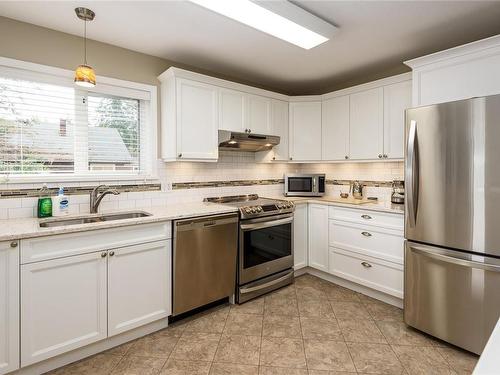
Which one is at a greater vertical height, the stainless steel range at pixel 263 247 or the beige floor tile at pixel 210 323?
the stainless steel range at pixel 263 247

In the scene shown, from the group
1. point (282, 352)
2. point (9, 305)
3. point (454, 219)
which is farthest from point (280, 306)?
point (9, 305)

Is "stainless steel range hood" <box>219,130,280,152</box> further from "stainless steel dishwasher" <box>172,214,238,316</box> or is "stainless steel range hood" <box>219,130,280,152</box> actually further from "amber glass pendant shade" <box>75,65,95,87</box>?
"amber glass pendant shade" <box>75,65,95,87</box>

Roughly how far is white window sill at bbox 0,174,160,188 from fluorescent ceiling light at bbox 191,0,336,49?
1.63 meters

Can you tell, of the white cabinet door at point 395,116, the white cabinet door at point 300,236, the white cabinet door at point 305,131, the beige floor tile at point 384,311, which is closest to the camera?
the beige floor tile at point 384,311

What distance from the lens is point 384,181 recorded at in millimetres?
3369

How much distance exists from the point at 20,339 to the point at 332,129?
343cm

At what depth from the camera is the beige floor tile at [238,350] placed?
6.50 feet

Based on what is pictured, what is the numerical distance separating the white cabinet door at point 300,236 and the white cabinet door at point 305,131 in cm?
72

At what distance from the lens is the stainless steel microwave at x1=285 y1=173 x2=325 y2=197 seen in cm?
377

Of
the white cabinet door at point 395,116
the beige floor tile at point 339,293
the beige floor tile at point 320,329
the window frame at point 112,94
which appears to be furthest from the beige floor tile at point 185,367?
the white cabinet door at point 395,116

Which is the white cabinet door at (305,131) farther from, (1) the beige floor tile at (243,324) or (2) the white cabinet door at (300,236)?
(1) the beige floor tile at (243,324)

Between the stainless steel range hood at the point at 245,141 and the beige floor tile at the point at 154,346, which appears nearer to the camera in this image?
the beige floor tile at the point at 154,346

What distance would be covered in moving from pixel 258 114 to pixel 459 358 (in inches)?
110

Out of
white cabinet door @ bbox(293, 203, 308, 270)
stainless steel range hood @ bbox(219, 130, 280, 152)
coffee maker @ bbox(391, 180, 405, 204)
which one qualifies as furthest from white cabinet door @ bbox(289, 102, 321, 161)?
coffee maker @ bbox(391, 180, 405, 204)
